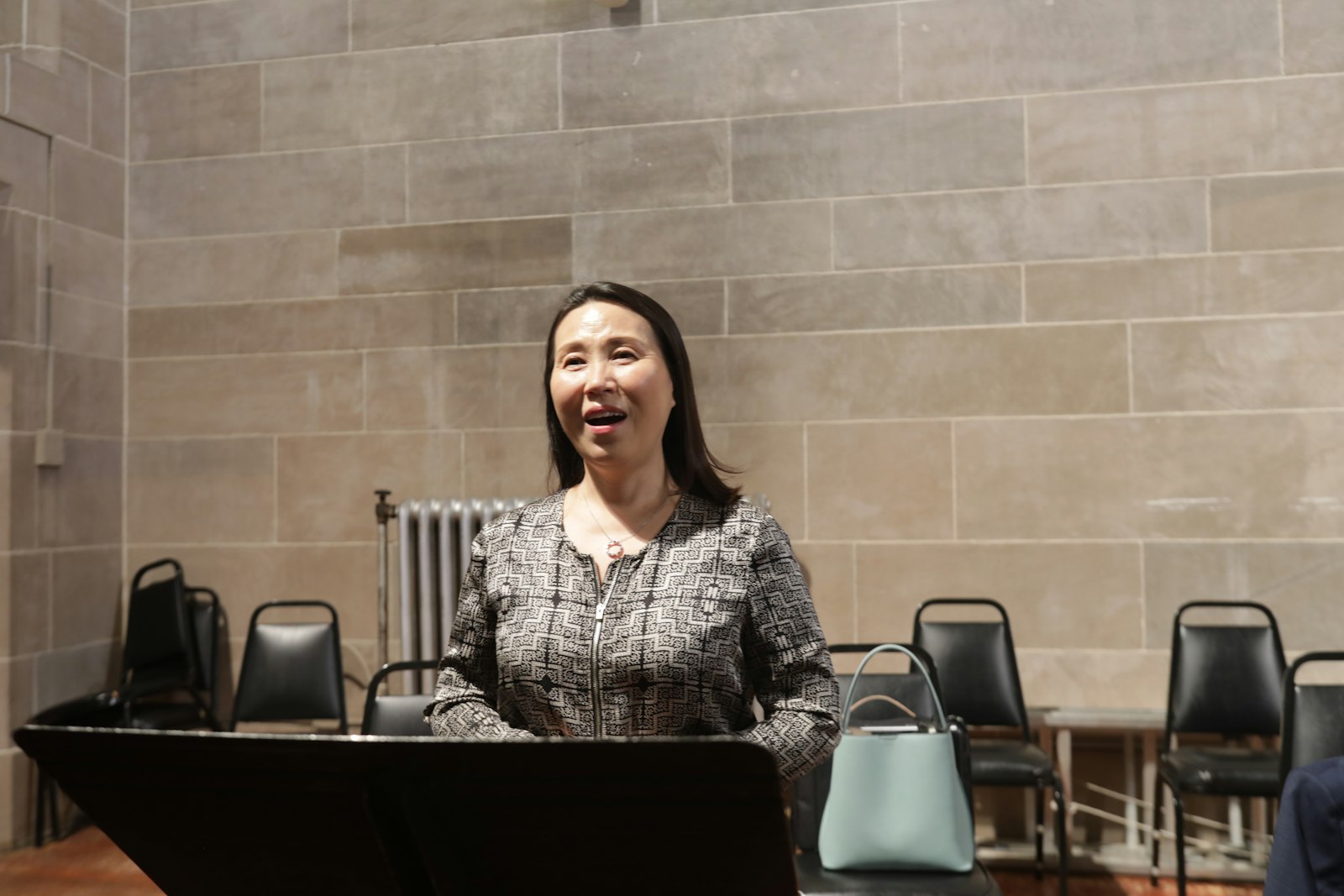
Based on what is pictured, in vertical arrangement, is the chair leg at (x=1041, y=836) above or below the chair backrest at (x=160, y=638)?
below

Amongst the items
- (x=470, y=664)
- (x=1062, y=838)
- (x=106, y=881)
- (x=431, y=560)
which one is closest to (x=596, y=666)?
(x=470, y=664)

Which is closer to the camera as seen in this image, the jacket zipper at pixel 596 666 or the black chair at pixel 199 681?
the jacket zipper at pixel 596 666

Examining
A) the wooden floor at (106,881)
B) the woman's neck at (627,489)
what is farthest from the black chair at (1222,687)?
the woman's neck at (627,489)

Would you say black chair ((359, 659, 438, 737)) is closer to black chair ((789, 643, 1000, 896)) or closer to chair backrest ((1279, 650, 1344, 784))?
black chair ((789, 643, 1000, 896))

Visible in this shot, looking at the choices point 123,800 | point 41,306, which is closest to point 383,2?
point 41,306

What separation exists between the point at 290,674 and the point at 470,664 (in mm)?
2873

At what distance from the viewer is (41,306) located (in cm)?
433

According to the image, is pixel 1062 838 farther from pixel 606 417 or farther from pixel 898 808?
pixel 606 417

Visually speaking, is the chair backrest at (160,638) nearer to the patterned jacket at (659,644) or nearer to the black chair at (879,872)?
the black chair at (879,872)

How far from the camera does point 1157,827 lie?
3631mm

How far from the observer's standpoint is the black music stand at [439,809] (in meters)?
0.87

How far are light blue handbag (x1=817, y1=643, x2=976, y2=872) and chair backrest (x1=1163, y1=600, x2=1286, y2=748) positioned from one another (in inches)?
55.2

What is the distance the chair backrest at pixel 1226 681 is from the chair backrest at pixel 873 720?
3.40 ft

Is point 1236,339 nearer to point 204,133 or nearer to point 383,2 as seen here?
point 383,2
